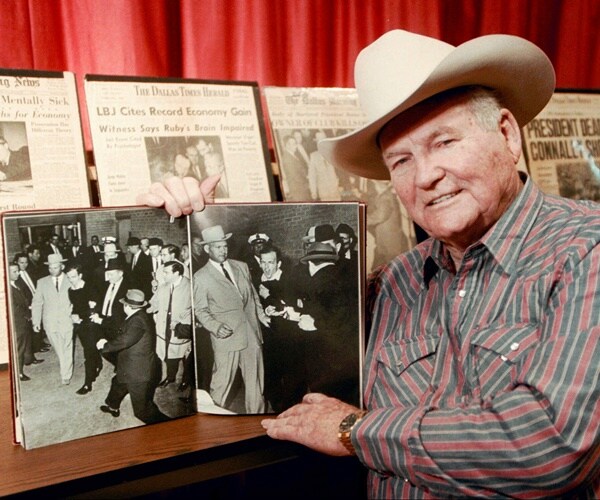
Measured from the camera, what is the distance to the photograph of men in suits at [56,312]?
0.86 meters

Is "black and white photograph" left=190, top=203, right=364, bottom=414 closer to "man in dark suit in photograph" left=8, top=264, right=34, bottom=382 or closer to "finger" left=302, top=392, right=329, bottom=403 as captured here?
"finger" left=302, top=392, right=329, bottom=403

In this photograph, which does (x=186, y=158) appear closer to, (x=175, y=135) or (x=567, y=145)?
(x=175, y=135)

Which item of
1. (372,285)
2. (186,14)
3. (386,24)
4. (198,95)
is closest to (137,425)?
(372,285)

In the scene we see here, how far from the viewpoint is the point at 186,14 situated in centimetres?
153

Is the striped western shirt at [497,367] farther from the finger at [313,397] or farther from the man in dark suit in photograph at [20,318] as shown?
the man in dark suit in photograph at [20,318]

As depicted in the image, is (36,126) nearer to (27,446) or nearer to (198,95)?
(198,95)

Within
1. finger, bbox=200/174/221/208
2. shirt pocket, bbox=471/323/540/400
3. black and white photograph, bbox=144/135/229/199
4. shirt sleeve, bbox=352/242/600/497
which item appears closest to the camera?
shirt sleeve, bbox=352/242/600/497

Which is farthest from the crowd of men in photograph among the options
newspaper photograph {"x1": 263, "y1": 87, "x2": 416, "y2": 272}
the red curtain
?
the red curtain

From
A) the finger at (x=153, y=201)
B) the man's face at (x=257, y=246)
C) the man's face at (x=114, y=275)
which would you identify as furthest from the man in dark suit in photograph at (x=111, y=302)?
the man's face at (x=257, y=246)

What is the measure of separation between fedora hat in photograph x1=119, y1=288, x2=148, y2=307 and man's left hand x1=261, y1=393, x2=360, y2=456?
0.27 m

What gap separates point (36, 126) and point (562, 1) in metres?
1.81

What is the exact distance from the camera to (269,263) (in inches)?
38.7

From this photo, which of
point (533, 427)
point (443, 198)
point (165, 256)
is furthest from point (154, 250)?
point (533, 427)

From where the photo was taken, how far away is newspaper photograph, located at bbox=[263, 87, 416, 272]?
1.45m
